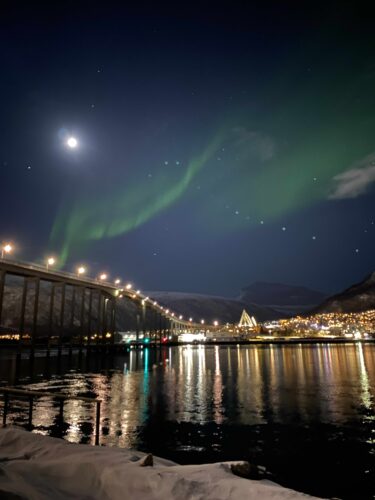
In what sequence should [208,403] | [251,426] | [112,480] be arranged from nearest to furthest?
[112,480]
[251,426]
[208,403]

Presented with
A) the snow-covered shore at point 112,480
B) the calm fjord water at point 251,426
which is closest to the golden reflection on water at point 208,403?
the calm fjord water at point 251,426

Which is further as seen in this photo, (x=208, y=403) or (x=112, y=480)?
(x=208, y=403)

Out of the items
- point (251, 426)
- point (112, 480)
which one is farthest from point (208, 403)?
point (112, 480)

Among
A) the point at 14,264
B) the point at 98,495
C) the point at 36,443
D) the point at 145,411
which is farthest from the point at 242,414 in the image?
the point at 14,264

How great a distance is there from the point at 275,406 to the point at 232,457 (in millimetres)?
11597

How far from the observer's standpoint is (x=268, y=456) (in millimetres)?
14578

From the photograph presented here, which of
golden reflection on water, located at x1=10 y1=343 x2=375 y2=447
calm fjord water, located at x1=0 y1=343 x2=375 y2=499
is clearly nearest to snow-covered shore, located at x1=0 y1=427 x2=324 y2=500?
calm fjord water, located at x1=0 y1=343 x2=375 y2=499

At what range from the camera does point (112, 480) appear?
25.6 ft

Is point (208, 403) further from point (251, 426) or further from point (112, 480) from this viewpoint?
point (112, 480)

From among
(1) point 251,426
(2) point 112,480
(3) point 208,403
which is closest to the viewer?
(2) point 112,480

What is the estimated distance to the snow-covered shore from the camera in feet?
23.5

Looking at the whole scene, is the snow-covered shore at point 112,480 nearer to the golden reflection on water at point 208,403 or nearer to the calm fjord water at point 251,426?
the calm fjord water at point 251,426

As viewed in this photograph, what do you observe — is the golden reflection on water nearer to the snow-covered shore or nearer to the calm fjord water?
the calm fjord water

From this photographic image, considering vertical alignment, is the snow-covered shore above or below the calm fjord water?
above
